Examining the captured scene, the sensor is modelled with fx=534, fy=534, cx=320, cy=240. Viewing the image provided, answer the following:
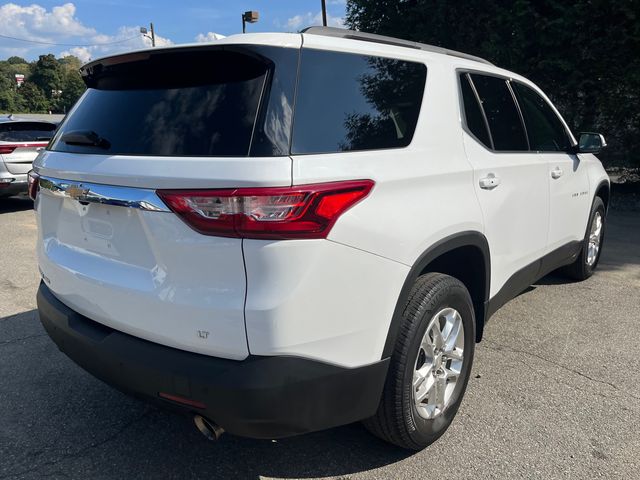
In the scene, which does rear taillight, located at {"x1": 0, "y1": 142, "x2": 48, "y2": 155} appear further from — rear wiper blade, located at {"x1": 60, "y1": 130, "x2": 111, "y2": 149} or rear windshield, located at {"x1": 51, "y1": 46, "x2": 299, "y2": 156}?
rear windshield, located at {"x1": 51, "y1": 46, "x2": 299, "y2": 156}

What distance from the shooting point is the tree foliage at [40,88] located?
72688mm

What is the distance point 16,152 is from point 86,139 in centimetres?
759

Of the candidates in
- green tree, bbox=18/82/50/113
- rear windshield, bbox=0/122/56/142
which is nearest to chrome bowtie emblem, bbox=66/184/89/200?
rear windshield, bbox=0/122/56/142

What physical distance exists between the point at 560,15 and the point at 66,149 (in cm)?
940

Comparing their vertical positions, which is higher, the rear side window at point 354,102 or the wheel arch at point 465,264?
the rear side window at point 354,102

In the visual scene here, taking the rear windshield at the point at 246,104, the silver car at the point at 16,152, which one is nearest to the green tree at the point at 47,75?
the silver car at the point at 16,152

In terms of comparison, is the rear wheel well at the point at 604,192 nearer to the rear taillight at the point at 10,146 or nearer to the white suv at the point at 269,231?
the white suv at the point at 269,231

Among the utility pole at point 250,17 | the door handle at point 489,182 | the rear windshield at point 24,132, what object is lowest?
the rear windshield at point 24,132

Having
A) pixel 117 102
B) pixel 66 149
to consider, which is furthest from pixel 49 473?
pixel 117 102

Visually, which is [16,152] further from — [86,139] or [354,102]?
[354,102]

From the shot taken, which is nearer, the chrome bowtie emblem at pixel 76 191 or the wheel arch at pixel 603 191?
the chrome bowtie emblem at pixel 76 191

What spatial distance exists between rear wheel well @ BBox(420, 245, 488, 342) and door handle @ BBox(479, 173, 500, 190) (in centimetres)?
33

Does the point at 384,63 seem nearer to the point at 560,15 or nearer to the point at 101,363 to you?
the point at 101,363

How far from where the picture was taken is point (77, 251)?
234 centimetres
